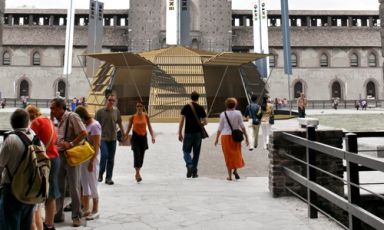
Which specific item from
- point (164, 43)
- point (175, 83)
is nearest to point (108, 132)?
point (175, 83)

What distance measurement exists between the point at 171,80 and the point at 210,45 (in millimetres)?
30978

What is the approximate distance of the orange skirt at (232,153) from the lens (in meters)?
8.13

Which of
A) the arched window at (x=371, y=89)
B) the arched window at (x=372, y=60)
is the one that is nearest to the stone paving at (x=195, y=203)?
the arched window at (x=371, y=89)

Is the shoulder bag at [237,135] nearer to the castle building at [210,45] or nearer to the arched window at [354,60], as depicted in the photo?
the castle building at [210,45]

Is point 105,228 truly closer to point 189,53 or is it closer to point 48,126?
point 48,126

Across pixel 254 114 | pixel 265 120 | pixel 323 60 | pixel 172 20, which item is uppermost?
pixel 323 60

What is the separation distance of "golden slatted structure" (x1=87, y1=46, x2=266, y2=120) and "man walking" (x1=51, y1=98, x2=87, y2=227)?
21.3 m

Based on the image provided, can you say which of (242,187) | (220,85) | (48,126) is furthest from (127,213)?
(220,85)

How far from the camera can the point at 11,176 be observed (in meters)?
3.53

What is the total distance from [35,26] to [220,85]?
4509cm

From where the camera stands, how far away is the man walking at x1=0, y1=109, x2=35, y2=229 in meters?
3.50

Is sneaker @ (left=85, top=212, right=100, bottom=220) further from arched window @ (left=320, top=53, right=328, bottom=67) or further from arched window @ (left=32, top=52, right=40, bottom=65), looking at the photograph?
arched window @ (left=320, top=53, right=328, bottom=67)

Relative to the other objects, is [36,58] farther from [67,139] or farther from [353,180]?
[353,180]

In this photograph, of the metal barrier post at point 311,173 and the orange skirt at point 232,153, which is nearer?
the metal barrier post at point 311,173
